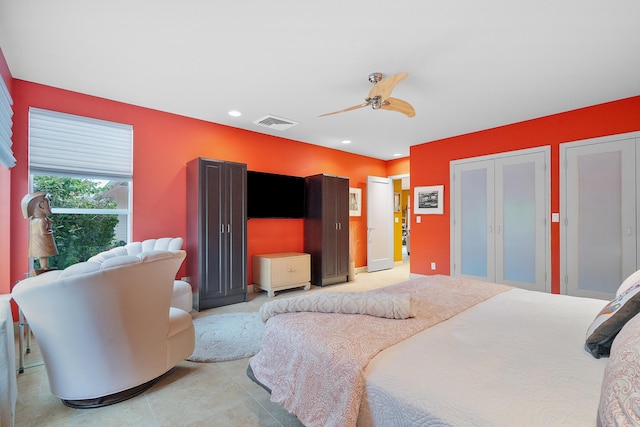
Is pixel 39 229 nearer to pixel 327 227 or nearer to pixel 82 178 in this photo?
pixel 82 178

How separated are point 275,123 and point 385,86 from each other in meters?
2.11

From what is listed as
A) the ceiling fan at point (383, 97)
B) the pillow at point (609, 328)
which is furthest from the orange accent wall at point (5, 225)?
the pillow at point (609, 328)

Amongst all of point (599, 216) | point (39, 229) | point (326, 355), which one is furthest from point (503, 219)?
point (39, 229)

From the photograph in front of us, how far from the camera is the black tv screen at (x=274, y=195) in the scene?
4648 mm

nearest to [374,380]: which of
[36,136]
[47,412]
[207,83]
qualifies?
[47,412]

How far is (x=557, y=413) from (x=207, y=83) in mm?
3576

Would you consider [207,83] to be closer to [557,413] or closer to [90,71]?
A: [90,71]

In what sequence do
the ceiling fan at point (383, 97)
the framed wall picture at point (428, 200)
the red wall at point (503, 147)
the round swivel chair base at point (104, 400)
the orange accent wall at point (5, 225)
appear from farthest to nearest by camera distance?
1. the framed wall picture at point (428, 200)
2. the red wall at point (503, 147)
3. the orange accent wall at point (5, 225)
4. the ceiling fan at point (383, 97)
5. the round swivel chair base at point (104, 400)

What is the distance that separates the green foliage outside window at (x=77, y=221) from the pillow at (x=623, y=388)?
436 centimetres

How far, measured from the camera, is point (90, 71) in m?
2.91

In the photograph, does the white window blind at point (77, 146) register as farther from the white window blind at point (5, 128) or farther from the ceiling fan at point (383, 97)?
the ceiling fan at point (383, 97)

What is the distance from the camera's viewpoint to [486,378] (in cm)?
102

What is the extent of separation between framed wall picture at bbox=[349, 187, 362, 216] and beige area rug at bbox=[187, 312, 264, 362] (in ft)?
10.9

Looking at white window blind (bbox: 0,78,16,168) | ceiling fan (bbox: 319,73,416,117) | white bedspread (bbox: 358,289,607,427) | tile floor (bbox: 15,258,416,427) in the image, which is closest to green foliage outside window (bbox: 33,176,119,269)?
white window blind (bbox: 0,78,16,168)
